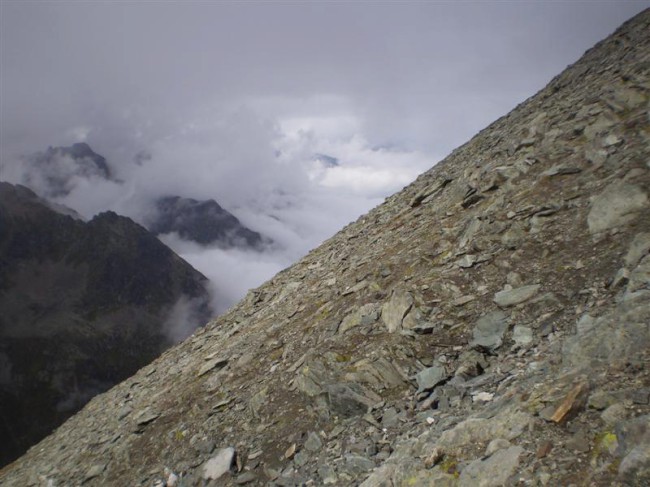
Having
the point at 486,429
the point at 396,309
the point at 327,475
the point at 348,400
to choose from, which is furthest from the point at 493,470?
the point at 396,309

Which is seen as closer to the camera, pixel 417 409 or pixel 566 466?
pixel 566 466

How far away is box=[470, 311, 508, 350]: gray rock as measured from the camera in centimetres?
1141

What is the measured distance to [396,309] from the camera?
14.5 meters

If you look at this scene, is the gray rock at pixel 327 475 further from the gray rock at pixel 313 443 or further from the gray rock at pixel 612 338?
the gray rock at pixel 612 338

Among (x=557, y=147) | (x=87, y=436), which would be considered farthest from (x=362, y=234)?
(x=87, y=436)

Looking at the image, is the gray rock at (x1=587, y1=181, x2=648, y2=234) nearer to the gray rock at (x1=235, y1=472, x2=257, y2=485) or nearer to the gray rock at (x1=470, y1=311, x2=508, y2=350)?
the gray rock at (x1=470, y1=311, x2=508, y2=350)

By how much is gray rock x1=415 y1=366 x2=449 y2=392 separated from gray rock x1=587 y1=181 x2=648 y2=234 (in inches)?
265

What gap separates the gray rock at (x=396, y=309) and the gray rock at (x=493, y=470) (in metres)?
6.58

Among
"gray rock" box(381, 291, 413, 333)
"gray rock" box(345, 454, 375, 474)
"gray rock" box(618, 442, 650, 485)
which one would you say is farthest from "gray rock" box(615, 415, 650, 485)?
"gray rock" box(381, 291, 413, 333)

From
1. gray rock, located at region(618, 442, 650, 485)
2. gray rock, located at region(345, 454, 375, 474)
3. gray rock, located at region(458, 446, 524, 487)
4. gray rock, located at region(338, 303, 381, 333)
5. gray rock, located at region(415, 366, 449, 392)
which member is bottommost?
gray rock, located at region(618, 442, 650, 485)

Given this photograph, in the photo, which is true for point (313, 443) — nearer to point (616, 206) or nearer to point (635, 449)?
point (635, 449)

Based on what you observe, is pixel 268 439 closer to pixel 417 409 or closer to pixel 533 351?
pixel 417 409

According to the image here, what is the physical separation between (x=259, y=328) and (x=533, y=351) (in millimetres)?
14215

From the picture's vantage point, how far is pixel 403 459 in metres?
8.95
